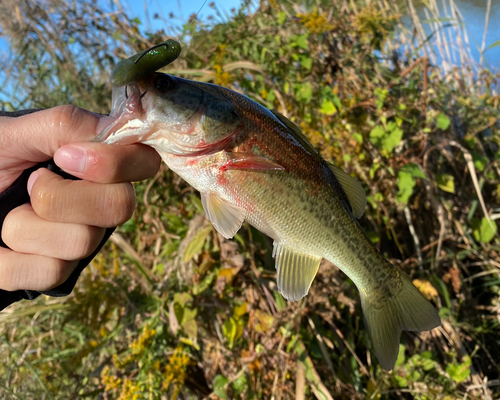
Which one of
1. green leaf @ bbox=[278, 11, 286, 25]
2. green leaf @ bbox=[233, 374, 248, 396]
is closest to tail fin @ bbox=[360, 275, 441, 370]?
green leaf @ bbox=[233, 374, 248, 396]

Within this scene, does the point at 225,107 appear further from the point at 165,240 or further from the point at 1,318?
the point at 1,318

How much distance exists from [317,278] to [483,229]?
119 centimetres

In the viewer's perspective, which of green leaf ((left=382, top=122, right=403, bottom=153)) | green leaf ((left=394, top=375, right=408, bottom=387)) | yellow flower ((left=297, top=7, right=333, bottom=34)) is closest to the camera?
green leaf ((left=394, top=375, right=408, bottom=387))

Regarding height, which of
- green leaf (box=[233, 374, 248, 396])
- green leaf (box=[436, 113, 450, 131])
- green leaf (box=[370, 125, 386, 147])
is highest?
green leaf (box=[370, 125, 386, 147])

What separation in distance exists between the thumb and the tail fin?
1.02 metres

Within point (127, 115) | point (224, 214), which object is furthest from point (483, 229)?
point (127, 115)

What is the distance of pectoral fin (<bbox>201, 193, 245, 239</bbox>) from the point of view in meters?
1.13

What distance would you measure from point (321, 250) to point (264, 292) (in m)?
0.95

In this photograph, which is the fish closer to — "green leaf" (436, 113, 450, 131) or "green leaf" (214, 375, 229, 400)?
"green leaf" (214, 375, 229, 400)

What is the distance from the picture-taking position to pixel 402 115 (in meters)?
2.23

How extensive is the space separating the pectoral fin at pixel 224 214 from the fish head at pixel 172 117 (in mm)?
151

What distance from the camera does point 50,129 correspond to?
3.47 ft

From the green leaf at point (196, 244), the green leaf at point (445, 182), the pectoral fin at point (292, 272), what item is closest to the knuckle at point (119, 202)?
the pectoral fin at point (292, 272)

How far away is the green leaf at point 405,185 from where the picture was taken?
83.1 inches
